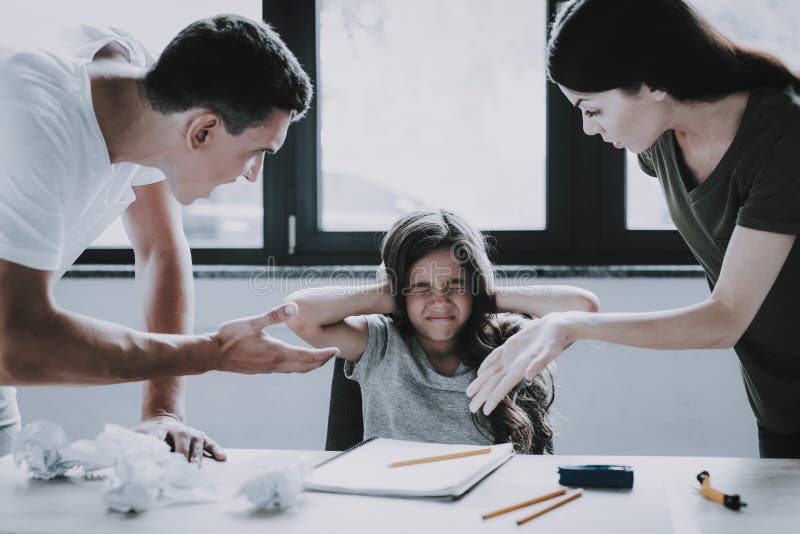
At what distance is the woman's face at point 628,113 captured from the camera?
3.98 ft

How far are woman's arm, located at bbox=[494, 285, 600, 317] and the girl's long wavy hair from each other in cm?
3

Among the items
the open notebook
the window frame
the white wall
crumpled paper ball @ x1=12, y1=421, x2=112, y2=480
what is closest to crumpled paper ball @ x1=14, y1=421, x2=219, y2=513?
crumpled paper ball @ x1=12, y1=421, x2=112, y2=480

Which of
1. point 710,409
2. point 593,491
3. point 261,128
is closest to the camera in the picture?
point 593,491

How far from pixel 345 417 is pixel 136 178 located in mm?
596

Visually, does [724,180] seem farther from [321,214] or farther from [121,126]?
[321,214]

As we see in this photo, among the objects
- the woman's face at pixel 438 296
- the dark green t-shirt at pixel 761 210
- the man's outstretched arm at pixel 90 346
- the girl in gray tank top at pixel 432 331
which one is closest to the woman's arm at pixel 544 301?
the girl in gray tank top at pixel 432 331

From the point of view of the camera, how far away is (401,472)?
3.47 feet

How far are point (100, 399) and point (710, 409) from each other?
6.07ft

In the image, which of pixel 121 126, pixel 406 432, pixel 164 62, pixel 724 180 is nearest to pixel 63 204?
pixel 121 126

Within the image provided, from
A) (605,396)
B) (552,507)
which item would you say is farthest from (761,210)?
(605,396)

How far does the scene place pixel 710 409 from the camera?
2.33 m

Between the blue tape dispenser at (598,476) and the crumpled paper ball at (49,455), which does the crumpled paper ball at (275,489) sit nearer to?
the crumpled paper ball at (49,455)

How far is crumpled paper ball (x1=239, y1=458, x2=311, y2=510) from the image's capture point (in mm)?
947

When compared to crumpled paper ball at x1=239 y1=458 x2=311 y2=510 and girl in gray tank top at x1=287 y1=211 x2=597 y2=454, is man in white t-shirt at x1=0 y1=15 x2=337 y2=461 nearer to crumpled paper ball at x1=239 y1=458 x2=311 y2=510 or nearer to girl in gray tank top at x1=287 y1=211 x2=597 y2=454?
crumpled paper ball at x1=239 y1=458 x2=311 y2=510
